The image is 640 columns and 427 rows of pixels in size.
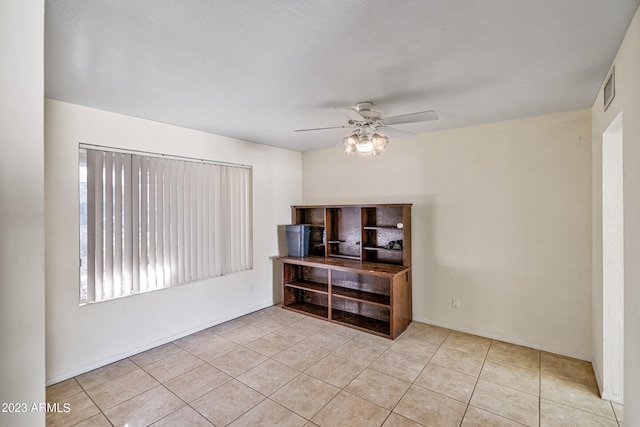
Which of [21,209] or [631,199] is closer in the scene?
[21,209]

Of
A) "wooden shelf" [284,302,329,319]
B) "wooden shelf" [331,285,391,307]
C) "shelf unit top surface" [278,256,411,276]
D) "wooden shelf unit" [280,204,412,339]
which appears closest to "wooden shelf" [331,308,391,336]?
"wooden shelf unit" [280,204,412,339]

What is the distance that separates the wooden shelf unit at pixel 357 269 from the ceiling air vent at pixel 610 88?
6.61ft

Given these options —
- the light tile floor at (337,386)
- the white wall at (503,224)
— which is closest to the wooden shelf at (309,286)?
the light tile floor at (337,386)

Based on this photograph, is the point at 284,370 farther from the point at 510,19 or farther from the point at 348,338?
the point at 510,19

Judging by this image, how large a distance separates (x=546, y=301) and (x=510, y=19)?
9.34 feet

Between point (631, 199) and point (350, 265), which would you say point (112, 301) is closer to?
point (350, 265)

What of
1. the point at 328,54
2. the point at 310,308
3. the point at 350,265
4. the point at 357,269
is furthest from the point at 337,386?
the point at 328,54

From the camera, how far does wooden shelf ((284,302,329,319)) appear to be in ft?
13.7

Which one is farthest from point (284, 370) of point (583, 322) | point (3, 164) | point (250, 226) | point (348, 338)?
point (583, 322)

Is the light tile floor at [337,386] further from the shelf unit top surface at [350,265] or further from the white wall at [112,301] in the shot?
the shelf unit top surface at [350,265]

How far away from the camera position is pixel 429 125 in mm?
3477

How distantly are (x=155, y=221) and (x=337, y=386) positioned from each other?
254cm

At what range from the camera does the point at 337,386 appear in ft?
8.34

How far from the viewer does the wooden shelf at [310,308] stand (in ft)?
13.7
